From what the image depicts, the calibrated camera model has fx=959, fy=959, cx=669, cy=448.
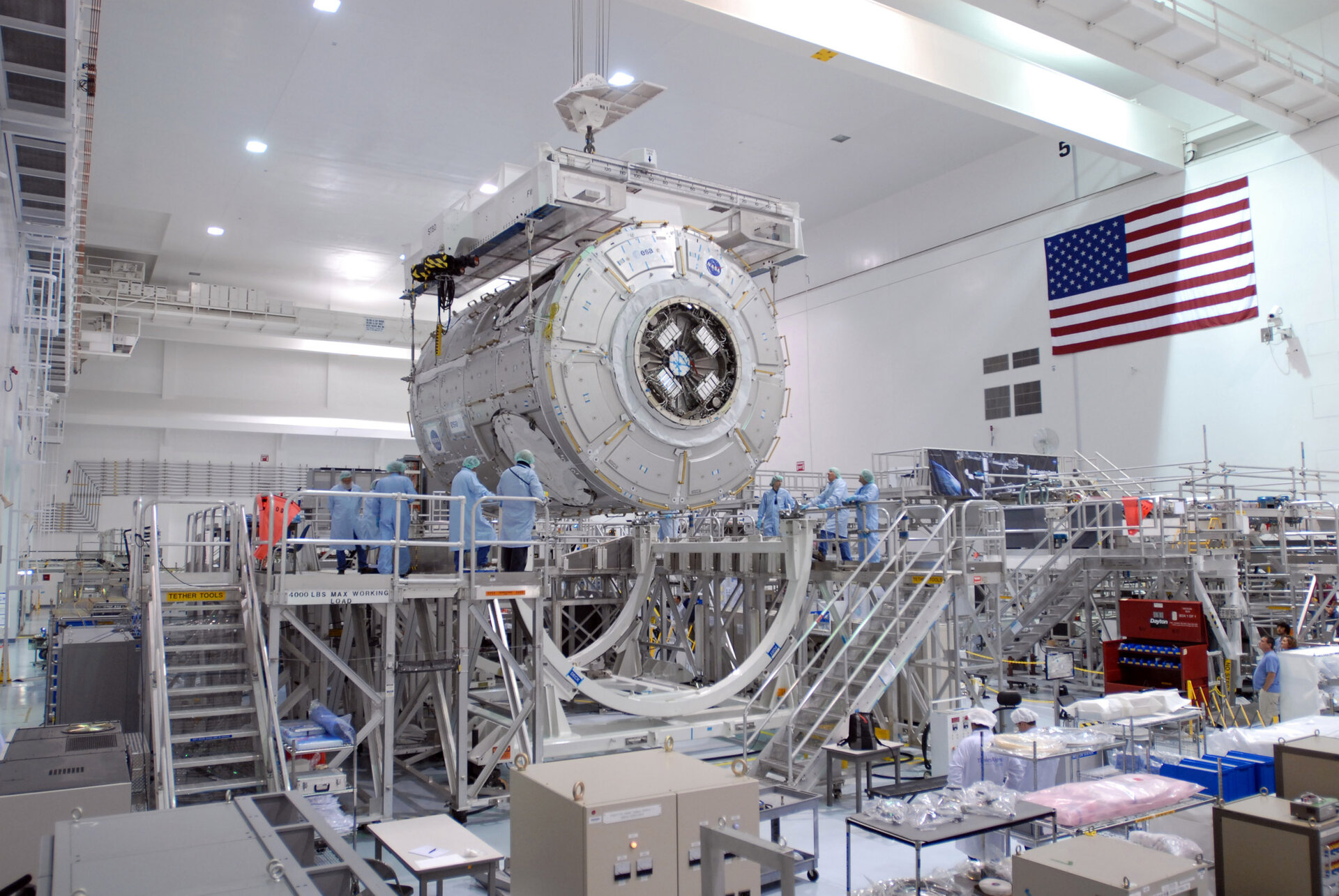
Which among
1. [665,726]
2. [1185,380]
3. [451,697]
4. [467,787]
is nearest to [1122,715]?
[665,726]

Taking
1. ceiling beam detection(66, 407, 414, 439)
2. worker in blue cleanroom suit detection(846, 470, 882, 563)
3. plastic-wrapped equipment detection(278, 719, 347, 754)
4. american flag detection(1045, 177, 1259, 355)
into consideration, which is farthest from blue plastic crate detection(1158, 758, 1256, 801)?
ceiling beam detection(66, 407, 414, 439)

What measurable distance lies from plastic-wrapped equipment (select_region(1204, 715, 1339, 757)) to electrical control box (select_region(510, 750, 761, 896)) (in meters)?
5.34

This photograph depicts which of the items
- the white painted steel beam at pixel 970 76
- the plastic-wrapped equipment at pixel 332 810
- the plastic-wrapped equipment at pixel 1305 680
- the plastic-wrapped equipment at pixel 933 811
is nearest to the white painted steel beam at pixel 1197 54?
the white painted steel beam at pixel 970 76

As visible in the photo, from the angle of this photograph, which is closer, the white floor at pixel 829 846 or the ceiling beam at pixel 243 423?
the white floor at pixel 829 846

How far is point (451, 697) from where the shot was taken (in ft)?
31.8

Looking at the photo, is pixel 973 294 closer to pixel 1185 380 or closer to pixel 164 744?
pixel 1185 380

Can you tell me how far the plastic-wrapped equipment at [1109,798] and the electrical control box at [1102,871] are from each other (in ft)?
4.09

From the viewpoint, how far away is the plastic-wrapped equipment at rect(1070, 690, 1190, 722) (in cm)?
792

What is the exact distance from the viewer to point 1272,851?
4.46 m

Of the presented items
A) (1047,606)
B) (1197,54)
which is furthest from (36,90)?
(1197,54)

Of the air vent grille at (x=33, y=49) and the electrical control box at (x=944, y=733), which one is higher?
the air vent grille at (x=33, y=49)

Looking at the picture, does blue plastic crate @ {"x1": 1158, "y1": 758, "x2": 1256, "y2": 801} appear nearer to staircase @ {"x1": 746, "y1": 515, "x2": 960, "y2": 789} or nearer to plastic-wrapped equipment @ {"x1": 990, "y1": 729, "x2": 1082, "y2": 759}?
plastic-wrapped equipment @ {"x1": 990, "y1": 729, "x2": 1082, "y2": 759}

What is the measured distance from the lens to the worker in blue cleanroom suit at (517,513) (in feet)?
29.4

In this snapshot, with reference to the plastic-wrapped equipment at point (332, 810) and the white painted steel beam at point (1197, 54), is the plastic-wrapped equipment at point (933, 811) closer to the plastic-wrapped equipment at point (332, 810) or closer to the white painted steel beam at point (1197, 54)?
the plastic-wrapped equipment at point (332, 810)
